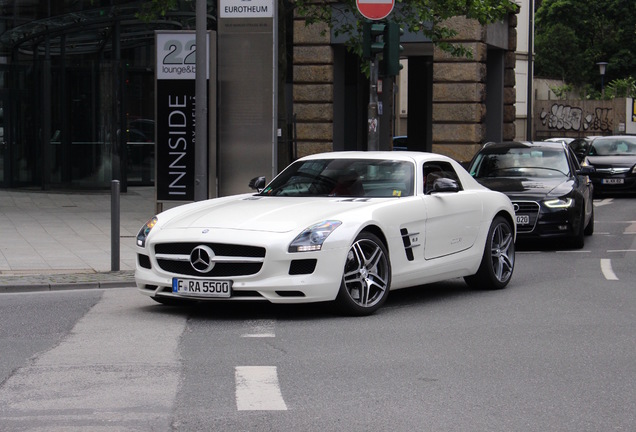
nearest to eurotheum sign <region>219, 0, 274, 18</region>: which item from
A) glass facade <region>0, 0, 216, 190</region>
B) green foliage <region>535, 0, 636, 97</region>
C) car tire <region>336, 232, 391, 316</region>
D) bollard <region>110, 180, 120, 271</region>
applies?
bollard <region>110, 180, 120, 271</region>

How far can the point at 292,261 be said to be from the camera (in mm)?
9195

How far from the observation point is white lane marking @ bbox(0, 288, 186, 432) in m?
6.02

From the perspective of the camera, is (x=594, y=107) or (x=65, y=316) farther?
(x=594, y=107)

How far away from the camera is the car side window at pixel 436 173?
1095 cm

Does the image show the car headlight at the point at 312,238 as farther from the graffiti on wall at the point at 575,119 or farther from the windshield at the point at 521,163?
the graffiti on wall at the point at 575,119

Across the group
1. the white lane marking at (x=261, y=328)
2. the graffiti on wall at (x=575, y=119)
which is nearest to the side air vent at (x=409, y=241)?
the white lane marking at (x=261, y=328)

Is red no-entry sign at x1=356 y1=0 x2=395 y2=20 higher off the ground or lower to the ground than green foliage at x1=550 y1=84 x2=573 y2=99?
lower

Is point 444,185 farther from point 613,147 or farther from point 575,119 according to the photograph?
point 575,119

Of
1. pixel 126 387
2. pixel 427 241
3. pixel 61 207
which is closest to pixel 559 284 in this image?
pixel 427 241

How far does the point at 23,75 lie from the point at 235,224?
63.7ft

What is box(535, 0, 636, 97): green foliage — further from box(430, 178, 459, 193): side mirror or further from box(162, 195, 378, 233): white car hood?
box(162, 195, 378, 233): white car hood

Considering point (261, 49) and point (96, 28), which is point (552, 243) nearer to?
point (261, 49)

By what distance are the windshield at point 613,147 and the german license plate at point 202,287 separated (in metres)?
21.8

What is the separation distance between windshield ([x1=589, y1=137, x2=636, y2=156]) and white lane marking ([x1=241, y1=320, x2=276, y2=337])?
21.7m
